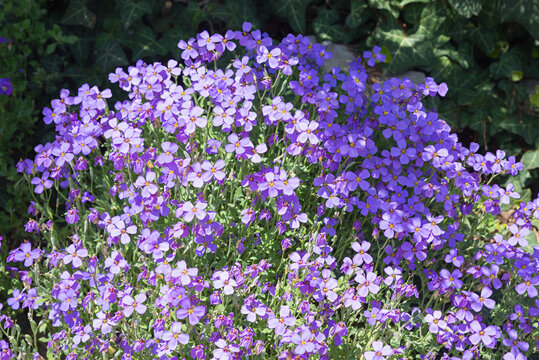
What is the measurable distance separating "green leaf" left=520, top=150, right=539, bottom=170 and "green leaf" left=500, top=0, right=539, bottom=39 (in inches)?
35.0

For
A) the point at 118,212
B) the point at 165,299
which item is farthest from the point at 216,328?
the point at 118,212

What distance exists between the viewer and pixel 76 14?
184 inches

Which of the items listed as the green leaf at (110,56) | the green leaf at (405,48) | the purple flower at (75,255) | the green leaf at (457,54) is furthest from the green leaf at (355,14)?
the purple flower at (75,255)

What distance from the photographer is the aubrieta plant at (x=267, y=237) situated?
8.98ft

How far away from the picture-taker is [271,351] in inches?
118

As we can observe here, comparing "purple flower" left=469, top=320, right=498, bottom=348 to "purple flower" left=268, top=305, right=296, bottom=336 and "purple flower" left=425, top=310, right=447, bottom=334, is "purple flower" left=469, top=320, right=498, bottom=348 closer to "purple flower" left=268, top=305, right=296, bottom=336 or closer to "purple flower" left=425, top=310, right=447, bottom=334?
"purple flower" left=425, top=310, right=447, bottom=334

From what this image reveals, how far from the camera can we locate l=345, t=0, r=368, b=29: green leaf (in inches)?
189

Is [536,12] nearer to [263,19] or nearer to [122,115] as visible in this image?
[263,19]

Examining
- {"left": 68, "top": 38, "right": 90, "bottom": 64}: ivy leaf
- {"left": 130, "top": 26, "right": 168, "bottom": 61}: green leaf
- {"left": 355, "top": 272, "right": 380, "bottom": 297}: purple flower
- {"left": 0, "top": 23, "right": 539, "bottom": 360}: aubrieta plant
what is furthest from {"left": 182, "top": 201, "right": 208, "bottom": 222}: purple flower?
{"left": 68, "top": 38, "right": 90, "bottom": 64}: ivy leaf

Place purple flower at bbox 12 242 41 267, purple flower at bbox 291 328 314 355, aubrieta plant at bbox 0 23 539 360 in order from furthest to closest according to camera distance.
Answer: purple flower at bbox 12 242 41 267 → aubrieta plant at bbox 0 23 539 360 → purple flower at bbox 291 328 314 355

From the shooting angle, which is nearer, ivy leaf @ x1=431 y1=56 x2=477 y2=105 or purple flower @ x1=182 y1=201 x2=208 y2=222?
purple flower @ x1=182 y1=201 x2=208 y2=222

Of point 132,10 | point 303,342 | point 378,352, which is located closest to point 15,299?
point 303,342

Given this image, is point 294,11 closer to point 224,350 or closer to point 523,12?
point 523,12

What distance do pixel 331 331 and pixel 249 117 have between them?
1.07 metres
